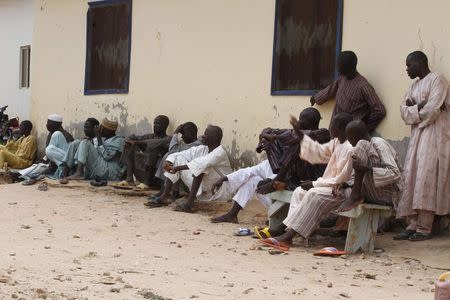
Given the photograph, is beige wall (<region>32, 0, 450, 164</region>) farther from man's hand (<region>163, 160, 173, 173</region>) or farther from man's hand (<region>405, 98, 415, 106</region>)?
man's hand (<region>163, 160, 173, 173</region>)

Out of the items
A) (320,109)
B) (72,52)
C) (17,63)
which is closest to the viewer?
(320,109)

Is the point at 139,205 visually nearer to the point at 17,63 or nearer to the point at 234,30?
the point at 234,30

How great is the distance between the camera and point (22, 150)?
12.7 metres

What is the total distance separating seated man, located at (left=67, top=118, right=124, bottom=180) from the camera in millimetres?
11055

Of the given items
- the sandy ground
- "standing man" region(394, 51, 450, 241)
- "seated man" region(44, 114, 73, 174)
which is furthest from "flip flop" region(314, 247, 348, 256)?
"seated man" region(44, 114, 73, 174)

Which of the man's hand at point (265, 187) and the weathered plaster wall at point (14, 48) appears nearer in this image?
the man's hand at point (265, 187)

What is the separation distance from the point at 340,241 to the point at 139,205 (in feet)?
10.1

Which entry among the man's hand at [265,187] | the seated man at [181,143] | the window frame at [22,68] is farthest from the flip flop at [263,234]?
the window frame at [22,68]

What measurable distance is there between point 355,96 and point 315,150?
907mm

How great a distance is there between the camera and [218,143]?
8930 mm

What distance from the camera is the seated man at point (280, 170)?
7297 mm

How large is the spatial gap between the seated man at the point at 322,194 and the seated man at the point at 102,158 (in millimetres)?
4670

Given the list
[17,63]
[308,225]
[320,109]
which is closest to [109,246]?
[308,225]

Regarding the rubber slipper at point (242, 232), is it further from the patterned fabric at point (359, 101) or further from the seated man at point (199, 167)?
the patterned fabric at point (359, 101)
